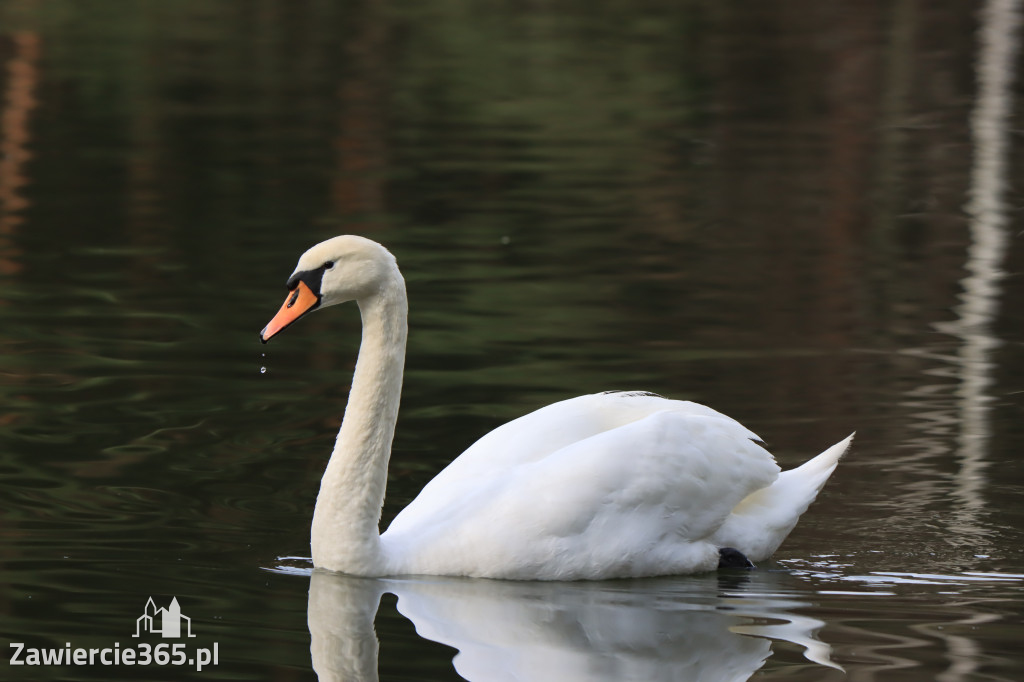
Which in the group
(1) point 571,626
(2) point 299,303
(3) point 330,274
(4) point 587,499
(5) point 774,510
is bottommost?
(1) point 571,626

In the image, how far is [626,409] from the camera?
747 centimetres

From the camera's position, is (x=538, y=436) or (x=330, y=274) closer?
(x=330, y=274)

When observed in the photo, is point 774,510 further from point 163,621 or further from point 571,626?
point 163,621

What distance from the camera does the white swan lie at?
22.6ft

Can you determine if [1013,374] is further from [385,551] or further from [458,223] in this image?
[458,223]

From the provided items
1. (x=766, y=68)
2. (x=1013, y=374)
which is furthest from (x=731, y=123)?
(x=1013, y=374)

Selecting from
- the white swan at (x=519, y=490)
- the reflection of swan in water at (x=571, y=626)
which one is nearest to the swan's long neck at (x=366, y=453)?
the white swan at (x=519, y=490)

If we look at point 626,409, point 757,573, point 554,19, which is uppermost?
point 554,19

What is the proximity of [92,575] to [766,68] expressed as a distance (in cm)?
2103

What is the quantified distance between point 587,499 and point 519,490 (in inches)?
10.1

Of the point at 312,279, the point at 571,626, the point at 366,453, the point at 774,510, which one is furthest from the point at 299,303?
the point at 774,510

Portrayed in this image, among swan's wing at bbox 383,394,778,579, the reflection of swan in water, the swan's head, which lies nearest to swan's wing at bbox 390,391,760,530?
swan's wing at bbox 383,394,778,579

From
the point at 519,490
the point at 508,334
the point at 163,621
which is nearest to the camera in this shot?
the point at 163,621

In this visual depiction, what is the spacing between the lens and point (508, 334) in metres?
11.1
